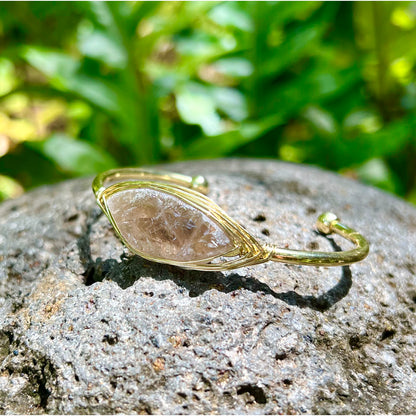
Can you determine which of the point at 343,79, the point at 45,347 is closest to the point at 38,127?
the point at 343,79

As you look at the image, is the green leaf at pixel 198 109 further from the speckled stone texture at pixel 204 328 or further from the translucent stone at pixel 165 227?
the translucent stone at pixel 165 227

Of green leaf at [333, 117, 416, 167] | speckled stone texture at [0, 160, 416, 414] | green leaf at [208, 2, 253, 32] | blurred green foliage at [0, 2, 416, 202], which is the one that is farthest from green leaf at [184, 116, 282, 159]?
speckled stone texture at [0, 160, 416, 414]

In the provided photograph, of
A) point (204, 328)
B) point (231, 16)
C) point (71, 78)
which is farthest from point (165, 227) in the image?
point (231, 16)

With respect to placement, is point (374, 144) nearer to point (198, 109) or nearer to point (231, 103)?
point (231, 103)

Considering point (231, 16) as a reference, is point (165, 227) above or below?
below

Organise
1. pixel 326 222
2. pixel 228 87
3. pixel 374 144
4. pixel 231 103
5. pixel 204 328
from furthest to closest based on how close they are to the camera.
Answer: pixel 228 87 < pixel 231 103 < pixel 374 144 < pixel 326 222 < pixel 204 328

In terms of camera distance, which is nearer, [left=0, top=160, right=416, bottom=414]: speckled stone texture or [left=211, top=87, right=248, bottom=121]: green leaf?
[left=0, top=160, right=416, bottom=414]: speckled stone texture

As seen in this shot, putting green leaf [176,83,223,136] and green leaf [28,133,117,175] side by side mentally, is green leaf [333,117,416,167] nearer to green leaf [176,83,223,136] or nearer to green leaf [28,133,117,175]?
green leaf [176,83,223,136]

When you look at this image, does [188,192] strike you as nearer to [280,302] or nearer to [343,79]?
[280,302]
